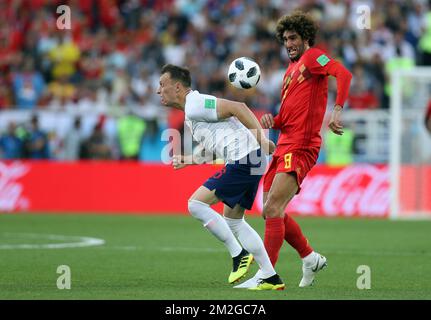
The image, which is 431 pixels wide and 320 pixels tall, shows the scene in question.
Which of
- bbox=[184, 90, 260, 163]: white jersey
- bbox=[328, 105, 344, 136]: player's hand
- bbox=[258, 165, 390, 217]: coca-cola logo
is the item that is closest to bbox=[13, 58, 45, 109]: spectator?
bbox=[258, 165, 390, 217]: coca-cola logo

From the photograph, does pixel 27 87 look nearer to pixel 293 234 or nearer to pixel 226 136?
pixel 226 136

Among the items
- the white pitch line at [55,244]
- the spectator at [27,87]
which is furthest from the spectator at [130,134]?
the white pitch line at [55,244]

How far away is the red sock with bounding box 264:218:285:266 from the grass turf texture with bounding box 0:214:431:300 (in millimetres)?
385

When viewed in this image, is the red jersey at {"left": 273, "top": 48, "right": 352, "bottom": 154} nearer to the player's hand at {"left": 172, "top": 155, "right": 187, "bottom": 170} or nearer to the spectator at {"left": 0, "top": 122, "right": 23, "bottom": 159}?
the player's hand at {"left": 172, "top": 155, "right": 187, "bottom": 170}

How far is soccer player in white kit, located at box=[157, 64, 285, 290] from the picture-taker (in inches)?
388

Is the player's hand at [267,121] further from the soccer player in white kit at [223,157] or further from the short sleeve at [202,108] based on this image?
the short sleeve at [202,108]

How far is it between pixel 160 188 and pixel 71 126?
2333mm

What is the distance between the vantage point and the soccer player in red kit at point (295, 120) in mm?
9680

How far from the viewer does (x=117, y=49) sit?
1006 inches

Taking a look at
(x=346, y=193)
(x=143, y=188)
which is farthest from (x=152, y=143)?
(x=346, y=193)

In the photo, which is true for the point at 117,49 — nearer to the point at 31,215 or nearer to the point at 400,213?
the point at 31,215

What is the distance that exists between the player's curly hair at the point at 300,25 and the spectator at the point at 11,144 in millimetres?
13239

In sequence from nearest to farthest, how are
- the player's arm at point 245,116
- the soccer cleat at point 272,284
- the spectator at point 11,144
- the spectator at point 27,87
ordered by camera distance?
the soccer cleat at point 272,284 < the player's arm at point 245,116 < the spectator at point 11,144 < the spectator at point 27,87
